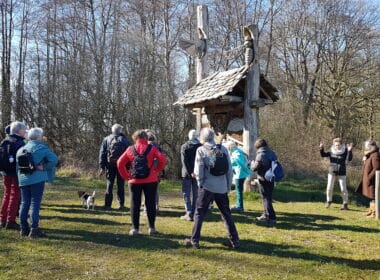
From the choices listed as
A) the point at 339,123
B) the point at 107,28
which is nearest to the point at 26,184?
the point at 107,28

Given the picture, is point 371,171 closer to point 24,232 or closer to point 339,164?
point 339,164

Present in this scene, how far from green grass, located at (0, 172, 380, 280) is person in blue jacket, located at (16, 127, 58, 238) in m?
0.30

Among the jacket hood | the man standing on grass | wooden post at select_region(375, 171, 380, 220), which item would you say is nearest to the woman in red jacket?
the man standing on grass

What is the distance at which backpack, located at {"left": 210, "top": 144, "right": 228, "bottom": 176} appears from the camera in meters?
5.49

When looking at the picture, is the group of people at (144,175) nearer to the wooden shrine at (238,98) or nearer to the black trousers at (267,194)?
the black trousers at (267,194)

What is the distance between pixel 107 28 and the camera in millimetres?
21969

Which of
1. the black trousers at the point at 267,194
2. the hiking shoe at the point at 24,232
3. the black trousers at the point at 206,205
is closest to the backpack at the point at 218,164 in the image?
the black trousers at the point at 206,205

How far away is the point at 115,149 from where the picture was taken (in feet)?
27.5

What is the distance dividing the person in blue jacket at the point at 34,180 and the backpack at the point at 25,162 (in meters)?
0.02

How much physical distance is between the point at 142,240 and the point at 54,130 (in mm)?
15447

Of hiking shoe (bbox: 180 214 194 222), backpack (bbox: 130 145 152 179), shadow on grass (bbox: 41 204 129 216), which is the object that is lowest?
hiking shoe (bbox: 180 214 194 222)

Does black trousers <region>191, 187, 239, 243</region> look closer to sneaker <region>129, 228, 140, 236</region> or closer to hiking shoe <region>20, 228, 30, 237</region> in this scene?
sneaker <region>129, 228, 140, 236</region>

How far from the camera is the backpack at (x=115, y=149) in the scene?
8375 millimetres

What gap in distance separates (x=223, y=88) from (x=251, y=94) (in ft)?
2.95
